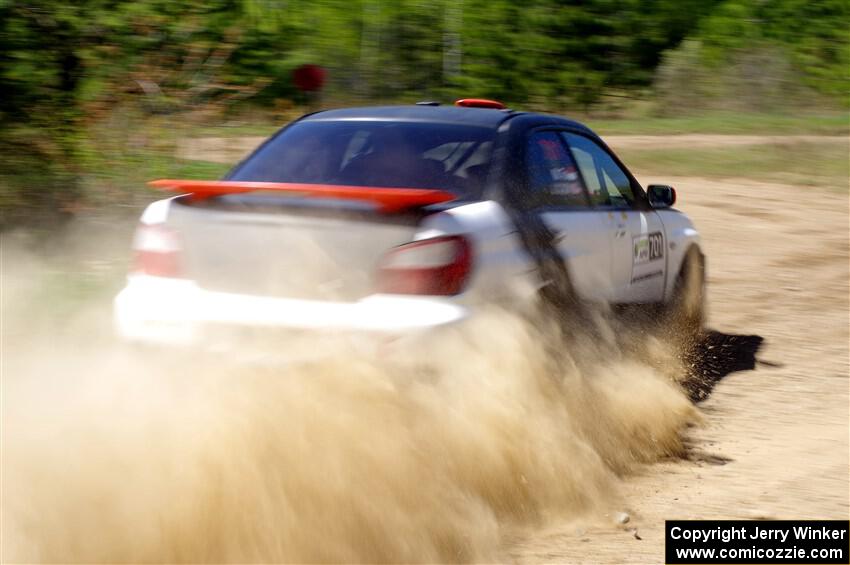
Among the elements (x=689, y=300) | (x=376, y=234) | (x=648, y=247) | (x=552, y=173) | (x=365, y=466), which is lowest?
(x=689, y=300)

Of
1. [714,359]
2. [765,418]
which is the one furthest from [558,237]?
[714,359]

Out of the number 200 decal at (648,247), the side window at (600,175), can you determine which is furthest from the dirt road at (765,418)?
the side window at (600,175)

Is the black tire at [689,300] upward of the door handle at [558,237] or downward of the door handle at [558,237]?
downward

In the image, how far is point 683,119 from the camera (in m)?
25.3

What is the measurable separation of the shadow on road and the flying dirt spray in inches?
84.9

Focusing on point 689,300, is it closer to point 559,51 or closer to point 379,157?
point 379,157

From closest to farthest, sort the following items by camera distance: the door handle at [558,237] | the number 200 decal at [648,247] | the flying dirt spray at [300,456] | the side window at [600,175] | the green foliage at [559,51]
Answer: the flying dirt spray at [300,456]
the door handle at [558,237]
the side window at [600,175]
the number 200 decal at [648,247]
the green foliage at [559,51]

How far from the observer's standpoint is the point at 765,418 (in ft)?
20.6

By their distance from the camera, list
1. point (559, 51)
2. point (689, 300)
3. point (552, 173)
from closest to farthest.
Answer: point (552, 173) → point (689, 300) → point (559, 51)

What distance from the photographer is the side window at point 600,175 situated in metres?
6.20

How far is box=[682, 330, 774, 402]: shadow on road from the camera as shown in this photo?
697 cm

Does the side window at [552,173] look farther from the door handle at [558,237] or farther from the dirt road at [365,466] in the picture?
the dirt road at [365,466]

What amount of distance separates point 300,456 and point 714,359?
429 centimetres

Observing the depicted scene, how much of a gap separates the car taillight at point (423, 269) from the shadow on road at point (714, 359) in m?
2.61
